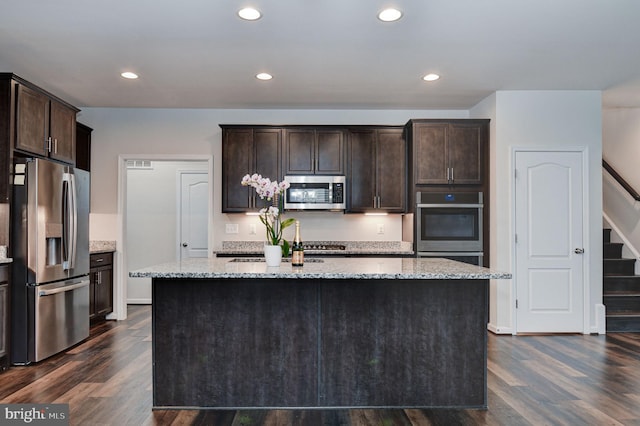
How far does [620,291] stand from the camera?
5.23 meters

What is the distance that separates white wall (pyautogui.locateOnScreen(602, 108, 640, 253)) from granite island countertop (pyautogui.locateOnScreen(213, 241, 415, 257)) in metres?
2.97

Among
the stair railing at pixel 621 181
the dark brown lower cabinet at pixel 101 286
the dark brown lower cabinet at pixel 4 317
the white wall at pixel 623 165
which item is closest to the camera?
the dark brown lower cabinet at pixel 4 317

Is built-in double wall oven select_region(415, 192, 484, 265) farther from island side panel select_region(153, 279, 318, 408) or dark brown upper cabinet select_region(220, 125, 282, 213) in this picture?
island side panel select_region(153, 279, 318, 408)

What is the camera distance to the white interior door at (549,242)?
4.82 m

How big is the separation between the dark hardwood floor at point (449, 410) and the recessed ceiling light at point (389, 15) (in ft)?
8.52

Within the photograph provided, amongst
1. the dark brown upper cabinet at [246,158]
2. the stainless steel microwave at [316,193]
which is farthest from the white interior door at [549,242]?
the dark brown upper cabinet at [246,158]

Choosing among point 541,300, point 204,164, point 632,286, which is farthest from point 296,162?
point 632,286

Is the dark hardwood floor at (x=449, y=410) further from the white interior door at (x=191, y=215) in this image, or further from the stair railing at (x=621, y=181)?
the white interior door at (x=191, y=215)

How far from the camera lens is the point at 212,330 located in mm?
2816

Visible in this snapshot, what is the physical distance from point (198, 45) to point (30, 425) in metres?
2.86

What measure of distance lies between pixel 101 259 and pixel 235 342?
318cm

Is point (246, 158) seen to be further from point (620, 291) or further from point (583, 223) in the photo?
point (620, 291)

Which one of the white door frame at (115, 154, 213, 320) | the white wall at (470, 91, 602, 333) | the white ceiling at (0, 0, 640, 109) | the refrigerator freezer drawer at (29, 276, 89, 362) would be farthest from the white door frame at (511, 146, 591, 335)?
the refrigerator freezer drawer at (29, 276, 89, 362)

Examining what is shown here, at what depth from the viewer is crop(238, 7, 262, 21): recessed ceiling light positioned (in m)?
2.96
